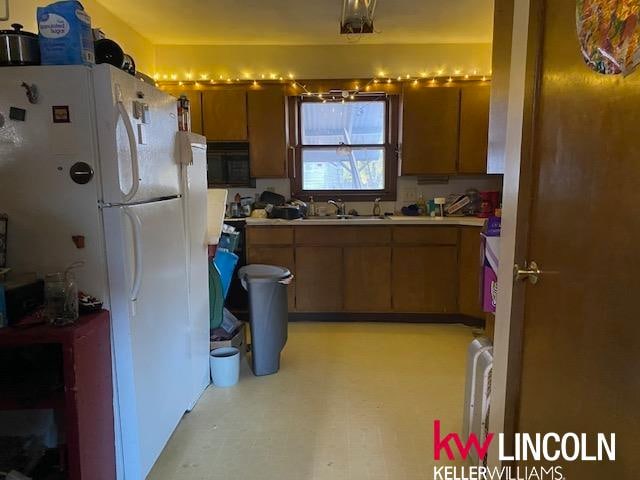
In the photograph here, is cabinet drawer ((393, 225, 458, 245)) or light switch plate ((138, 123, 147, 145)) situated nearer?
light switch plate ((138, 123, 147, 145))

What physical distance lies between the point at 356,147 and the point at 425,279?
4.76 feet

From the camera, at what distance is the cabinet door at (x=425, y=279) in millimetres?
3736

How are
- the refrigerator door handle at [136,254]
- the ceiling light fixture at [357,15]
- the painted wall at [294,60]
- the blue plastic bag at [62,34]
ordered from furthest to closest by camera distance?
the painted wall at [294,60] → the ceiling light fixture at [357,15] → the refrigerator door handle at [136,254] → the blue plastic bag at [62,34]

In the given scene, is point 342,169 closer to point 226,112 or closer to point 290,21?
point 226,112

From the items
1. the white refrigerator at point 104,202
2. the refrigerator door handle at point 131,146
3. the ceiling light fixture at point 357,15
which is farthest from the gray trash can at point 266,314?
the ceiling light fixture at point 357,15

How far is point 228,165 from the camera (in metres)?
4.16

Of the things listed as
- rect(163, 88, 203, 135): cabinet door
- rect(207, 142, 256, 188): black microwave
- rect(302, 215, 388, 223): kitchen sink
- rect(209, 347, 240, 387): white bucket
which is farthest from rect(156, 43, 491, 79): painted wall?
rect(209, 347, 240, 387): white bucket

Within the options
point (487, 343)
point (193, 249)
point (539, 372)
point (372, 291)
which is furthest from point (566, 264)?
point (372, 291)

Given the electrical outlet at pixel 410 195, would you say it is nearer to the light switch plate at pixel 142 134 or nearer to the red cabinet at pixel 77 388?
the light switch plate at pixel 142 134

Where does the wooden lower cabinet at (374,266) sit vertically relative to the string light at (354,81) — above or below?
below

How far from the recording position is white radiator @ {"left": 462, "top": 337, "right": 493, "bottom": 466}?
1.81 meters

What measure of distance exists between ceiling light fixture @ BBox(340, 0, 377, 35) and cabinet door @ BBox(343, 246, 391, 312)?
1759mm

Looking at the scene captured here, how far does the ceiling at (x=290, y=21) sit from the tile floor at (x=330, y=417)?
8.37ft

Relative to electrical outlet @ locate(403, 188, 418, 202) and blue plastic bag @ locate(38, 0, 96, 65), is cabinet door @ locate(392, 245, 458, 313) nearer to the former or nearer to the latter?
electrical outlet @ locate(403, 188, 418, 202)
